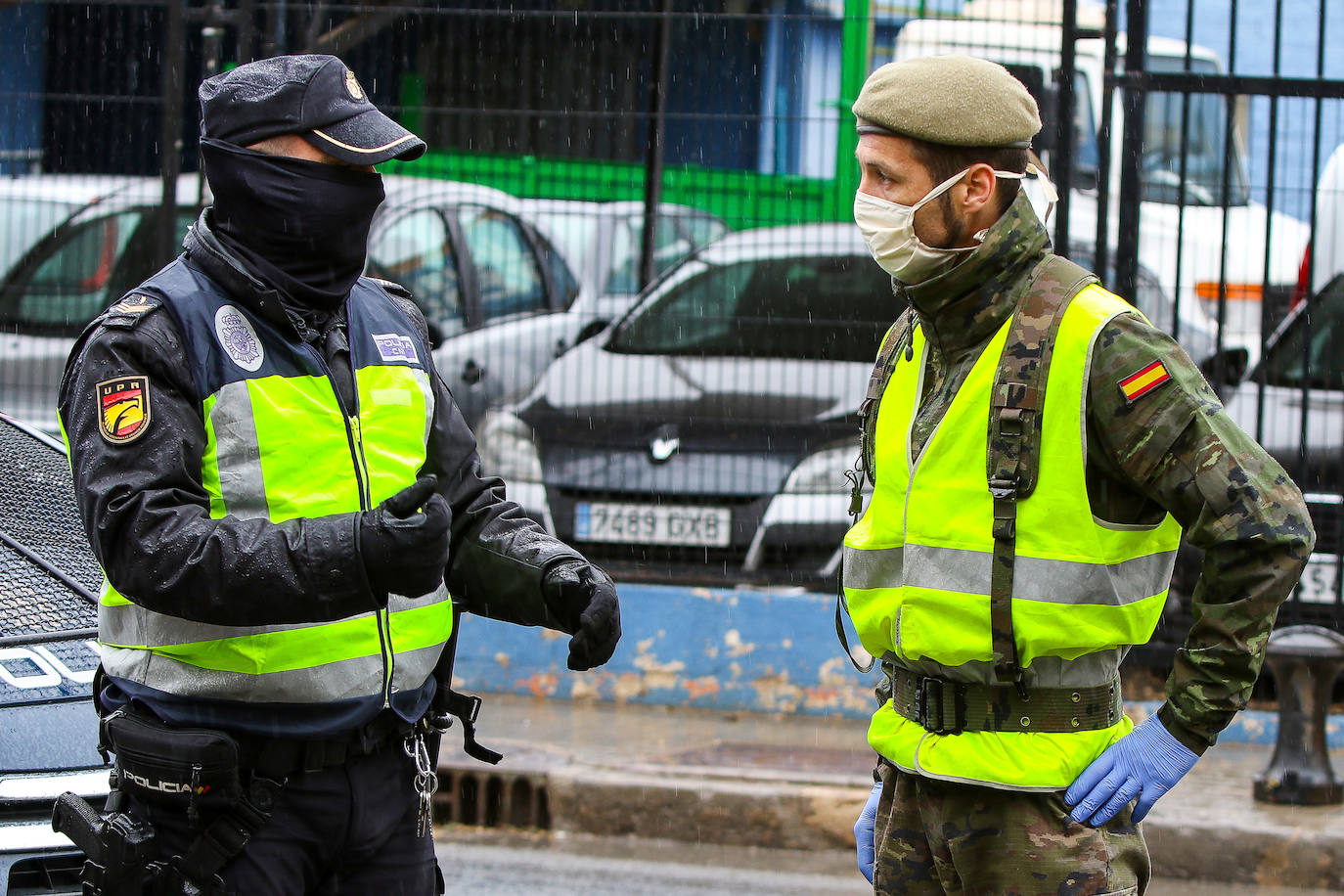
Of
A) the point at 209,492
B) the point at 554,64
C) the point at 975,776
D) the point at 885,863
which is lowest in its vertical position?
the point at 885,863

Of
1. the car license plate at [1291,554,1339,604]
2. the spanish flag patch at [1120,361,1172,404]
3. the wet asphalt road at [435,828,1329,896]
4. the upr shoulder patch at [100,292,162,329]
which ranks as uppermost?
the upr shoulder patch at [100,292,162,329]

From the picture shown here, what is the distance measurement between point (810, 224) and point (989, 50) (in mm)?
1064

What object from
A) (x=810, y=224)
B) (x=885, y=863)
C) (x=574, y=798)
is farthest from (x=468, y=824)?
(x=885, y=863)

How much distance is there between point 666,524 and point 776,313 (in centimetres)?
105

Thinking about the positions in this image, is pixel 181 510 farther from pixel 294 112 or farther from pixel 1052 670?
pixel 1052 670

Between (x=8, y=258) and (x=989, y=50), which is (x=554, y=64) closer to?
(x=989, y=50)

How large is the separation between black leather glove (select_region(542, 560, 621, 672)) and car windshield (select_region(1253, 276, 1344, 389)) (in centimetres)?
476

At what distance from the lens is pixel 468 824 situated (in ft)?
19.5

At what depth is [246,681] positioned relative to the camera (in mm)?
2467

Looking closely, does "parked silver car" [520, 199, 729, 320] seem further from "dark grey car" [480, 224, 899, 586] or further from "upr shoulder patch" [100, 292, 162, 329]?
"upr shoulder patch" [100, 292, 162, 329]

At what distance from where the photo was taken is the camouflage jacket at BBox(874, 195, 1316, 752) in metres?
2.32

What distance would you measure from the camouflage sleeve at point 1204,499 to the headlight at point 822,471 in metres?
4.48

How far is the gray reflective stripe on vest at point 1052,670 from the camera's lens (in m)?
2.48

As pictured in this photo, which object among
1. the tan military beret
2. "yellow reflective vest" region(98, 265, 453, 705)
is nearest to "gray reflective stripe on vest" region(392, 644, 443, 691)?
"yellow reflective vest" region(98, 265, 453, 705)
